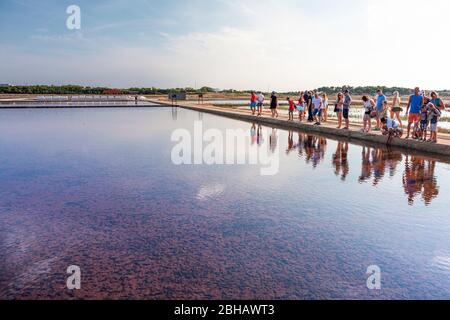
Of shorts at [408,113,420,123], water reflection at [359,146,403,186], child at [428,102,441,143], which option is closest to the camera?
water reflection at [359,146,403,186]

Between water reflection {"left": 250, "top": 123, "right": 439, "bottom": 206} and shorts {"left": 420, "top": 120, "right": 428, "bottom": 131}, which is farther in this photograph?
shorts {"left": 420, "top": 120, "right": 428, "bottom": 131}

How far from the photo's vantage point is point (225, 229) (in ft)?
17.3

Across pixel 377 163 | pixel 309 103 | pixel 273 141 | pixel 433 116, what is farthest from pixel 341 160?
pixel 309 103

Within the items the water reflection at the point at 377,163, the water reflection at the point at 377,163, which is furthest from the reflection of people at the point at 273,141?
the water reflection at the point at 377,163

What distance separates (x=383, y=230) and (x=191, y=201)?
10.9 ft

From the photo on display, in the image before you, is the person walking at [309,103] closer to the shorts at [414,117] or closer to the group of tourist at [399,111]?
the group of tourist at [399,111]

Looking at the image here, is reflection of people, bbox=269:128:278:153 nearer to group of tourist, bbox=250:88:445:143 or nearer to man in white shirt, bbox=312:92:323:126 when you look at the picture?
man in white shirt, bbox=312:92:323:126

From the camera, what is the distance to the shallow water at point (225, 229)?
375 cm

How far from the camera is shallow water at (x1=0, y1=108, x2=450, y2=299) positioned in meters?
3.75

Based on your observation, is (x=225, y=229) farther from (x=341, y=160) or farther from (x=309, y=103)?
(x=309, y=103)

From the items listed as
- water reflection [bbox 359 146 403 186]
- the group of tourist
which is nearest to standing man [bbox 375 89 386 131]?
the group of tourist

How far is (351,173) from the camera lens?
880cm
